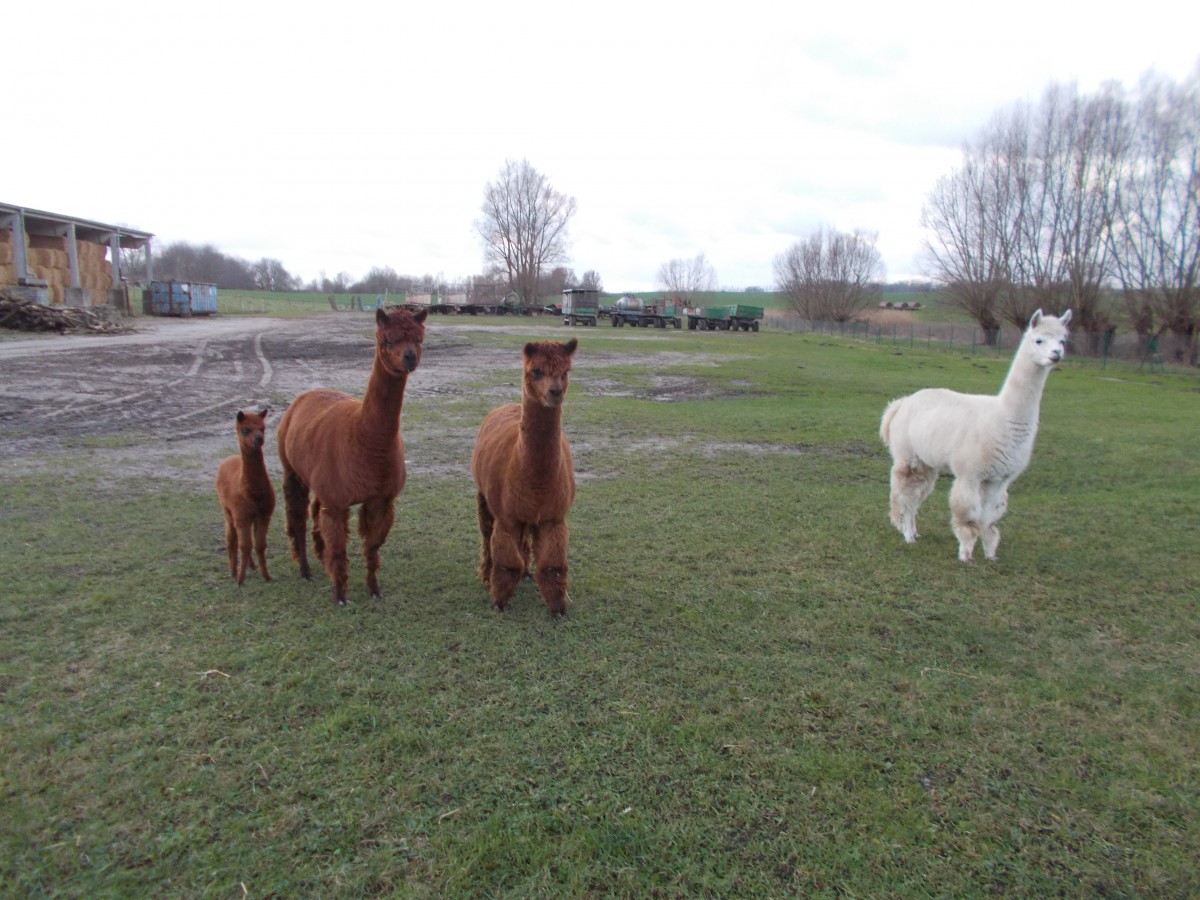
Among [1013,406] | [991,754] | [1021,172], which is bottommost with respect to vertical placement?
[991,754]

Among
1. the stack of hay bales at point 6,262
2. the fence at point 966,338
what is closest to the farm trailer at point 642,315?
the fence at point 966,338

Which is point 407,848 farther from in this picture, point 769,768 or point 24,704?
point 24,704

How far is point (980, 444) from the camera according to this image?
5.92 m

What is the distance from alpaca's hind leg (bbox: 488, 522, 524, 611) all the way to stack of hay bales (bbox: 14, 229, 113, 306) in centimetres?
2957

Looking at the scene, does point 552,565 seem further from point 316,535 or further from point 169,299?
point 169,299

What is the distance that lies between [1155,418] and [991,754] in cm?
1542

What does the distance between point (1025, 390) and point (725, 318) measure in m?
54.7

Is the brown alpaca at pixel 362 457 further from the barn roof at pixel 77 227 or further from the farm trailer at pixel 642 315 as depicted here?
the farm trailer at pixel 642 315

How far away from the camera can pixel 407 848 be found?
2.63 metres

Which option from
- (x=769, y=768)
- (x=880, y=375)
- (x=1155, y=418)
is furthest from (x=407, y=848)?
(x=880, y=375)

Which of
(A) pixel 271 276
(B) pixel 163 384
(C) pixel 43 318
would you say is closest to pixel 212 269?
(A) pixel 271 276

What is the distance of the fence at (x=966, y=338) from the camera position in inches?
1199

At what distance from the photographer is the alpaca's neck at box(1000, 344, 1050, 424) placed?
5723 millimetres

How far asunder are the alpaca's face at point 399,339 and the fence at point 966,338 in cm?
3320
